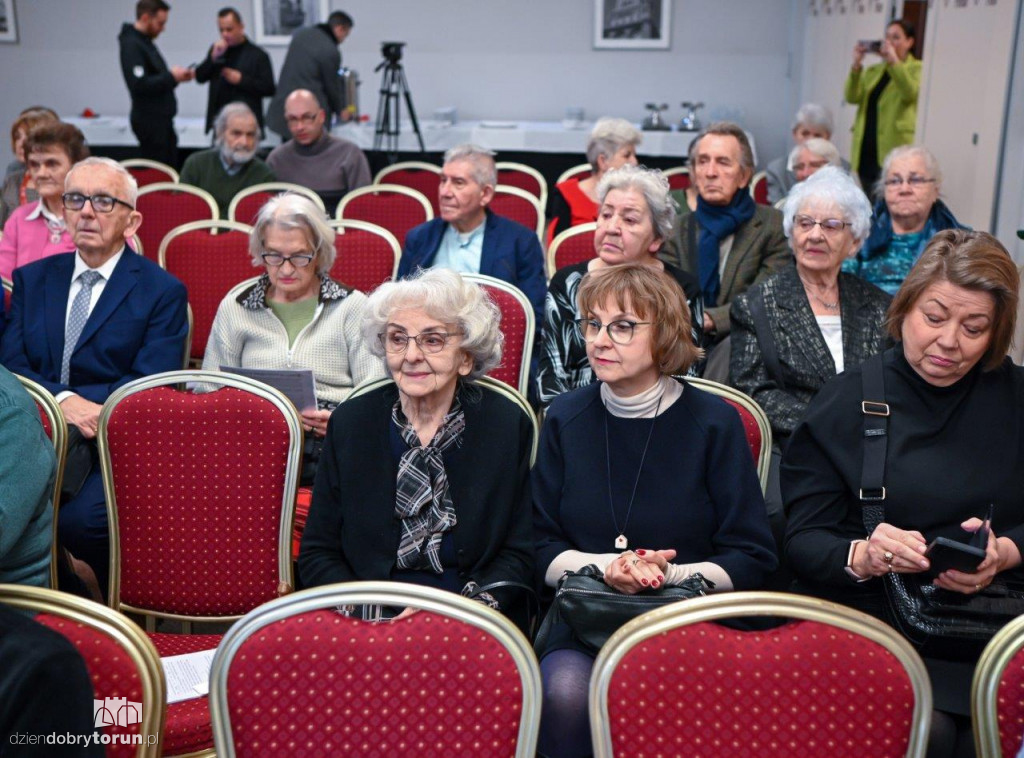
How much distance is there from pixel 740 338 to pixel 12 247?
2869 mm

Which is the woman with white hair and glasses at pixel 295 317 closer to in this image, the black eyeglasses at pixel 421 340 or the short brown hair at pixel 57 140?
the black eyeglasses at pixel 421 340

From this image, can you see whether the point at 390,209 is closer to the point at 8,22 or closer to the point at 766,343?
the point at 766,343

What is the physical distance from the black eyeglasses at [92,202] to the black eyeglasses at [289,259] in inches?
19.7

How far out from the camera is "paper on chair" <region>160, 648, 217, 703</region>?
80.7 inches

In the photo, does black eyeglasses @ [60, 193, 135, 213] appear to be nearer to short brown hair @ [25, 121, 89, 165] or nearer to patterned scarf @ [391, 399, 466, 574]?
short brown hair @ [25, 121, 89, 165]

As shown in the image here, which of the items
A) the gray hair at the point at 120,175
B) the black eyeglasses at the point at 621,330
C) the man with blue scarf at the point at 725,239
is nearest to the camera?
the black eyeglasses at the point at 621,330

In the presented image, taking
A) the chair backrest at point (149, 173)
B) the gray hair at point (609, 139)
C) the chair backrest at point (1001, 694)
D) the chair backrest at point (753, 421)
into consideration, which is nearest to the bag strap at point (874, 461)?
the chair backrest at point (753, 421)

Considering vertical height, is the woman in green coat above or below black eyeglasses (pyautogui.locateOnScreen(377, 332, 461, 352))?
above

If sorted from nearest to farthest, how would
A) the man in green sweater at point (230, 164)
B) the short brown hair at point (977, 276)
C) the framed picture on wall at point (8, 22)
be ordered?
the short brown hair at point (977, 276)
the man in green sweater at point (230, 164)
the framed picture on wall at point (8, 22)

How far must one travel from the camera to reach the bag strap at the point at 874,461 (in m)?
2.16

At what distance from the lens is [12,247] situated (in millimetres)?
4141

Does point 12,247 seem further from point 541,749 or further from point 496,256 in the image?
point 541,749

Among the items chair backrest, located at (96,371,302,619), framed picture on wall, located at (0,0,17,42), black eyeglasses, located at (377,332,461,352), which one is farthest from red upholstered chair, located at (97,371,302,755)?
framed picture on wall, located at (0,0,17,42)

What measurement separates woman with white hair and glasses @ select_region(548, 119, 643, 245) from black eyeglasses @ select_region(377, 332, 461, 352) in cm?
303
